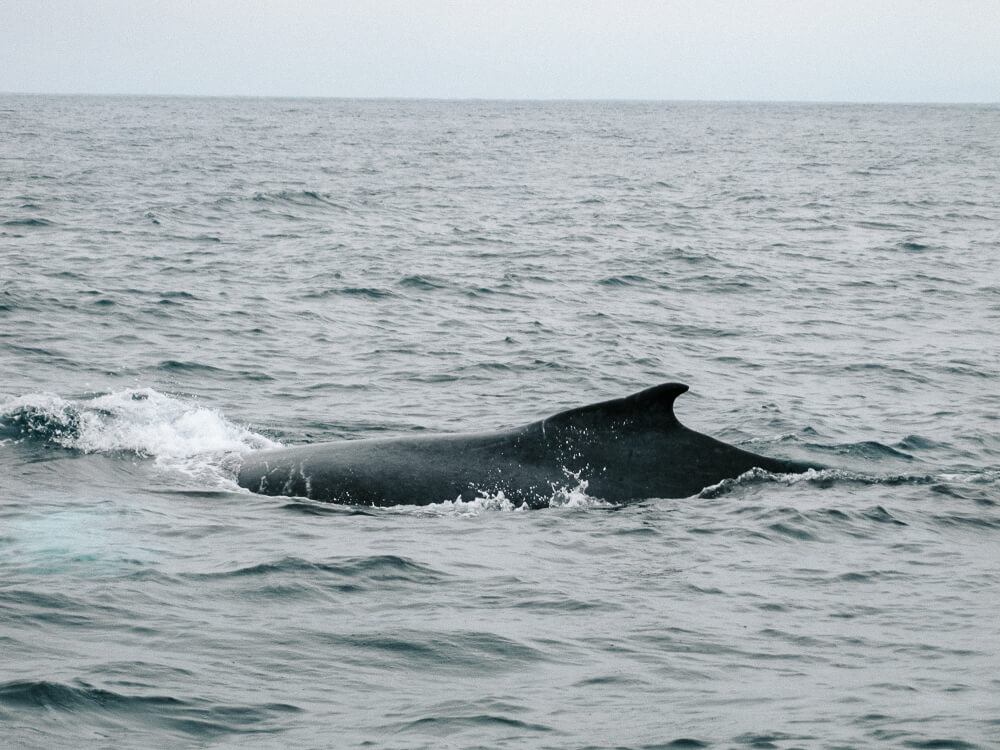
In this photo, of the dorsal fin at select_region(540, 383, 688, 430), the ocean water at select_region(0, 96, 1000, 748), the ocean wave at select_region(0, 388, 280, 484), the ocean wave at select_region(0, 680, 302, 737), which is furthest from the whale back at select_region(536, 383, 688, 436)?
the ocean wave at select_region(0, 680, 302, 737)

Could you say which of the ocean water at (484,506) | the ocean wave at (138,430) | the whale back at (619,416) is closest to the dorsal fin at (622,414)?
the whale back at (619,416)

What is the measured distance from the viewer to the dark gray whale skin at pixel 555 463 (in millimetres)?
10039

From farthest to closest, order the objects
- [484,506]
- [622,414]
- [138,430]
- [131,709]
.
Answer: [138,430]
[484,506]
[622,414]
[131,709]

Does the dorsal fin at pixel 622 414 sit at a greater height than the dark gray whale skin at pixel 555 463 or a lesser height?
greater

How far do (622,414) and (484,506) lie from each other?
4.14ft

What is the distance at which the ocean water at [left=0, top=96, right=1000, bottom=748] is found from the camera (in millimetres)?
6684

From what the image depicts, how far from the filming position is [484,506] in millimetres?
10078

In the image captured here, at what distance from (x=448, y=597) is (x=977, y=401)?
928cm

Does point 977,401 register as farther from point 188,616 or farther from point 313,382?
point 188,616

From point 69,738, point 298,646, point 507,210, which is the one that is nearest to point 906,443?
point 298,646

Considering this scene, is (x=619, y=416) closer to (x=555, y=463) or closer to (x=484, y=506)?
(x=555, y=463)

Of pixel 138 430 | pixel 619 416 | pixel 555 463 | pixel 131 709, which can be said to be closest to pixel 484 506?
pixel 555 463

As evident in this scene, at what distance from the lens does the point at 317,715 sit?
21.0 feet

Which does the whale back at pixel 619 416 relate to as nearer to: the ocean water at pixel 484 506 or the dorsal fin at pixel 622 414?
the dorsal fin at pixel 622 414
